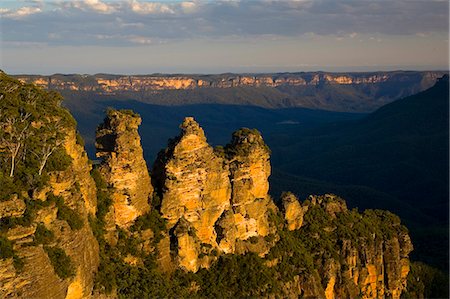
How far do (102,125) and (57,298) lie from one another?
50.7 feet

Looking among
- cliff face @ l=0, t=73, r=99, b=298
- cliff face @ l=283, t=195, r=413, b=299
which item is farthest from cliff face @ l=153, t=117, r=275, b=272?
cliff face @ l=0, t=73, r=99, b=298

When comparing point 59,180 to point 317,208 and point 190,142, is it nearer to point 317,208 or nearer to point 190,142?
point 190,142

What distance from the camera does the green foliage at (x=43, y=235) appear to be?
24.9m

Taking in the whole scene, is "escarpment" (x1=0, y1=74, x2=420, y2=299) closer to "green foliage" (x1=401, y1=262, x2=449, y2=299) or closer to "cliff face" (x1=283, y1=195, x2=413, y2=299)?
"cliff face" (x1=283, y1=195, x2=413, y2=299)

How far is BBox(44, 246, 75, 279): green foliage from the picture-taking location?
2559cm

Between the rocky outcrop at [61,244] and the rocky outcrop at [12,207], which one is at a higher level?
the rocky outcrop at [12,207]

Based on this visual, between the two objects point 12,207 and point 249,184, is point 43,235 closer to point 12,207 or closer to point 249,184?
point 12,207

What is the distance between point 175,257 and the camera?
37344 millimetres

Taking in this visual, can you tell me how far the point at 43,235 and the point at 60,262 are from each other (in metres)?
1.61

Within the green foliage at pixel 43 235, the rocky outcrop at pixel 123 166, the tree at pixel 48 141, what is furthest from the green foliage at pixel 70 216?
the rocky outcrop at pixel 123 166

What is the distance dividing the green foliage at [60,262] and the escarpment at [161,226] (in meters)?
0.05

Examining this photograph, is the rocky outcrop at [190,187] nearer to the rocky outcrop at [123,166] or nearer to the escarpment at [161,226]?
the escarpment at [161,226]

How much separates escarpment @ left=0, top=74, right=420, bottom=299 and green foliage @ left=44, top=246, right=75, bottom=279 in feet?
0.18

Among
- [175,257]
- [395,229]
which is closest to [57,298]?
[175,257]
